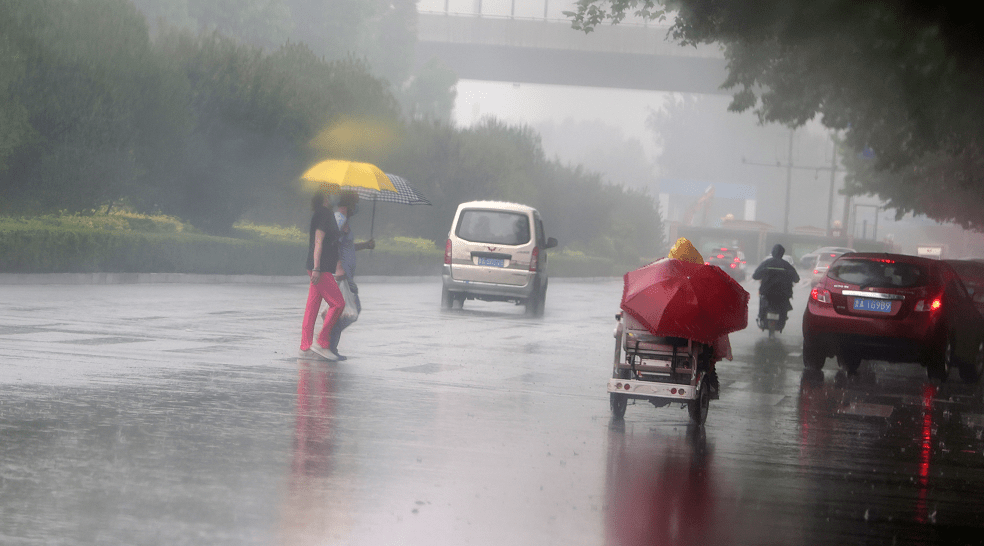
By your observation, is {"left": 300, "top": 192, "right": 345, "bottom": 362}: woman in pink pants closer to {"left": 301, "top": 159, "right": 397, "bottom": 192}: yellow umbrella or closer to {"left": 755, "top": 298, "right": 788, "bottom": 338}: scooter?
{"left": 301, "top": 159, "right": 397, "bottom": 192}: yellow umbrella

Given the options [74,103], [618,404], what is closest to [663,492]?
[618,404]

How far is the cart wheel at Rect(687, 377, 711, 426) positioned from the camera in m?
9.54

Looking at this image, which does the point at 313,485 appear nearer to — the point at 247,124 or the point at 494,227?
the point at 494,227

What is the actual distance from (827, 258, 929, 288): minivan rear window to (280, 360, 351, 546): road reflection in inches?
278

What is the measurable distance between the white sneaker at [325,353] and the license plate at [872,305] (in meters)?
6.00

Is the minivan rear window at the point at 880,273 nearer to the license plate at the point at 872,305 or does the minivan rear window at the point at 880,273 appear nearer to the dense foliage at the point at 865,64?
the license plate at the point at 872,305

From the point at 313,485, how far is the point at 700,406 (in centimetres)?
381

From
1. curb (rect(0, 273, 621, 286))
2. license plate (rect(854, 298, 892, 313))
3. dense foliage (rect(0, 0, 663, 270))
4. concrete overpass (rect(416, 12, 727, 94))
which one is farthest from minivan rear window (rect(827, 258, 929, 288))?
concrete overpass (rect(416, 12, 727, 94))

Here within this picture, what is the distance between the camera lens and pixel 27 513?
19.0 ft

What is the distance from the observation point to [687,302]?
9.22 meters

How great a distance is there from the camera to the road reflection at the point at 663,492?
6.02 metres

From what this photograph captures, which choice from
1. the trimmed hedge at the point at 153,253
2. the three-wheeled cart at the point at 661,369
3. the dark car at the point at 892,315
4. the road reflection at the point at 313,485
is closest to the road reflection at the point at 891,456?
the dark car at the point at 892,315

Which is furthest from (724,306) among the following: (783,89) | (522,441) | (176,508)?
(783,89)

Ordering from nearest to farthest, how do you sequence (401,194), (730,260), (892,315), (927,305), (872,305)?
(927,305) → (892,315) → (872,305) → (401,194) → (730,260)
